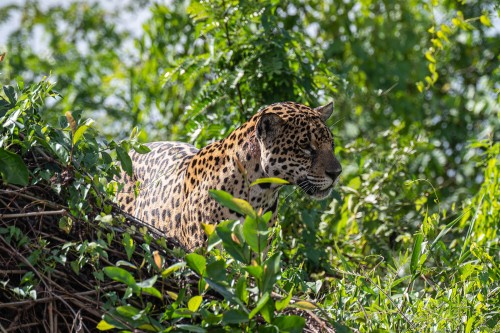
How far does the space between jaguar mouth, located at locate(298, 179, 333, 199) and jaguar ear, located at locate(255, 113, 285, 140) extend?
38cm

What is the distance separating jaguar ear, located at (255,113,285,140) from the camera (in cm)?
755

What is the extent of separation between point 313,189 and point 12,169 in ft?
9.59

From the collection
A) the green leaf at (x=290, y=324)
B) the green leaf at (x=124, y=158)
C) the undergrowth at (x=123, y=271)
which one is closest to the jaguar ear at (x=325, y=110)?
the undergrowth at (x=123, y=271)

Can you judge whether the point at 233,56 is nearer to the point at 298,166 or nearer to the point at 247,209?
the point at 298,166

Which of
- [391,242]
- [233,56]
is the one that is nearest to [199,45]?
[233,56]

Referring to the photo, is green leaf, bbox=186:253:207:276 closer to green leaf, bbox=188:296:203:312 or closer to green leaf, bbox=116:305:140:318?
green leaf, bbox=188:296:203:312

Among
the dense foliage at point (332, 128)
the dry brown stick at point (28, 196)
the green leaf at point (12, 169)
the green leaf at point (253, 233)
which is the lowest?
the dense foliage at point (332, 128)

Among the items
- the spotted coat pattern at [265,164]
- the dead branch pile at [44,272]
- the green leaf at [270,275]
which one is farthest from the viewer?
the spotted coat pattern at [265,164]


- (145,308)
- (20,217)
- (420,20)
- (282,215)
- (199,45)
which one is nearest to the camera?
(145,308)

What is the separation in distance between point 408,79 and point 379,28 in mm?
870

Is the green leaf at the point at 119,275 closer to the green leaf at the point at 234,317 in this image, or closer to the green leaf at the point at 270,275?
the green leaf at the point at 234,317

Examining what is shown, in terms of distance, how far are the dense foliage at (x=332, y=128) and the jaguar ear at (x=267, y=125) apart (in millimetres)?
753

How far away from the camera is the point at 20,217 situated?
5.36 metres

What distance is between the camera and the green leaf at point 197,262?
4.98 meters
